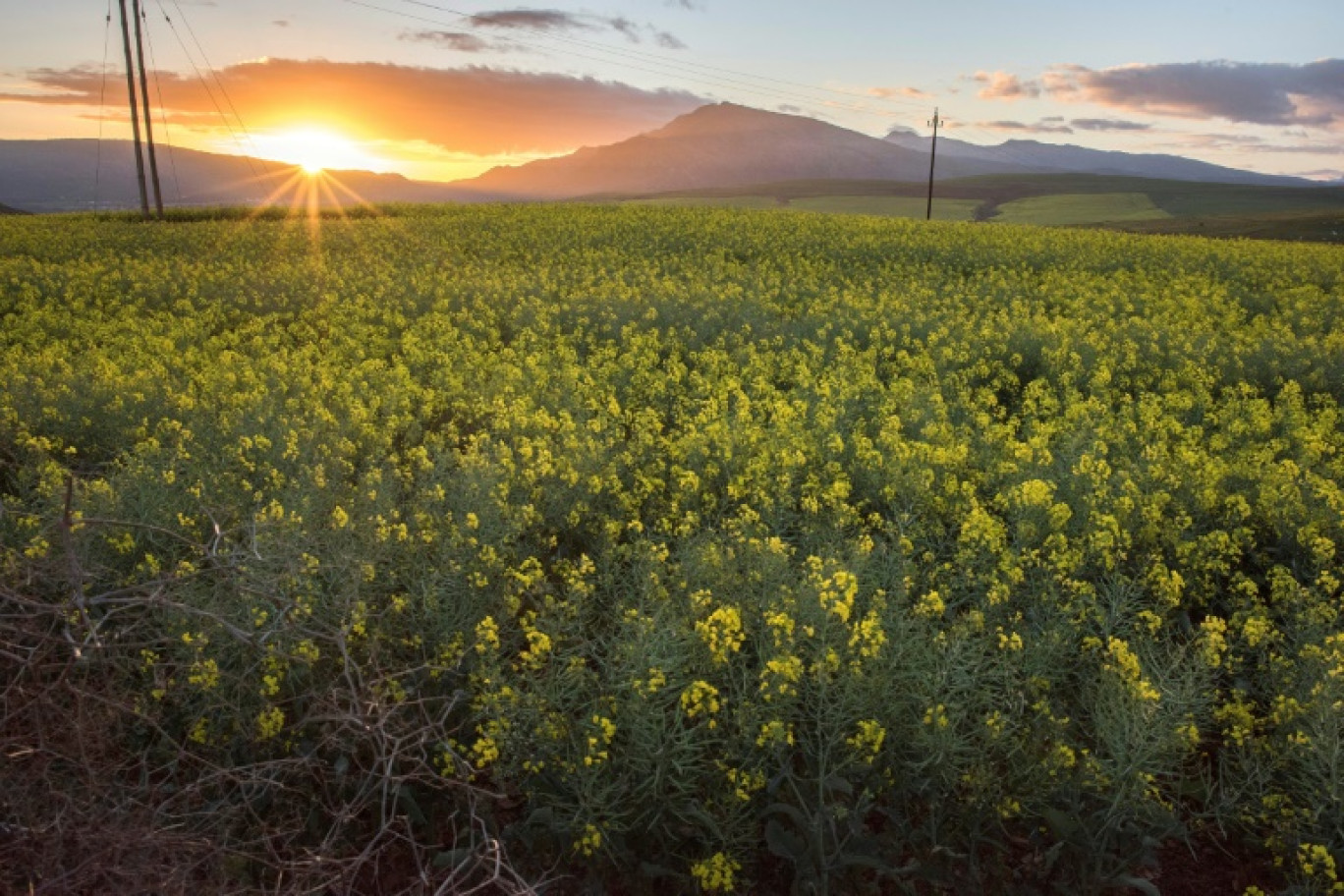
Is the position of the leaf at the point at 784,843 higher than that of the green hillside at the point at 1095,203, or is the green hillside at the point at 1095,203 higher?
the green hillside at the point at 1095,203

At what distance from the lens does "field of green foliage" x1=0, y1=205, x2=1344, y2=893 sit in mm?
3934

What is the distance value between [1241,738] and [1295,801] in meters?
0.35

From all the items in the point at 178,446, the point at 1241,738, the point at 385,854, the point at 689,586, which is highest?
the point at 178,446

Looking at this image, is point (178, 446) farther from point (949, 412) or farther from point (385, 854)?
point (949, 412)

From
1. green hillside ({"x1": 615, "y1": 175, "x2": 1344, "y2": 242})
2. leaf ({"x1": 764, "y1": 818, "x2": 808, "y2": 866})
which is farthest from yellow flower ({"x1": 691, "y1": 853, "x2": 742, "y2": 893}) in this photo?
green hillside ({"x1": 615, "y1": 175, "x2": 1344, "y2": 242})

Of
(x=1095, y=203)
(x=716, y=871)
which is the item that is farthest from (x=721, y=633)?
(x=1095, y=203)

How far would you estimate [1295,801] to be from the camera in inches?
179

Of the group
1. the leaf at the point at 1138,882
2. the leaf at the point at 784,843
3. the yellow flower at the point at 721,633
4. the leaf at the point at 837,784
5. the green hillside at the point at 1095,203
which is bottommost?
the leaf at the point at 1138,882

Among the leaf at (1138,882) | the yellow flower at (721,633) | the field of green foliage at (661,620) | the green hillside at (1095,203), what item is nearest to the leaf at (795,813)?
the field of green foliage at (661,620)

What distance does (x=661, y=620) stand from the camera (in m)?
4.82

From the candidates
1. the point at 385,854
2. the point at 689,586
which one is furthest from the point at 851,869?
the point at 385,854

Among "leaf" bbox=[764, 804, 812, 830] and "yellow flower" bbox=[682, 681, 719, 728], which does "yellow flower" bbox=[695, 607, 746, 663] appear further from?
"leaf" bbox=[764, 804, 812, 830]

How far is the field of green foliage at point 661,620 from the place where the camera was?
3934mm

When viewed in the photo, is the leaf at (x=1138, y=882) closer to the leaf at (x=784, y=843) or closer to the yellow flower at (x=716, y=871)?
the leaf at (x=784, y=843)
